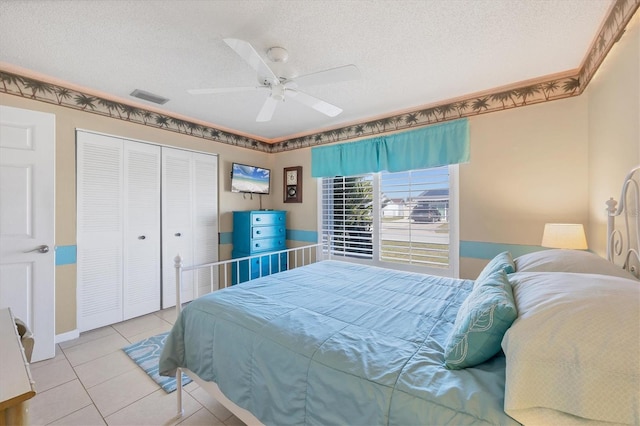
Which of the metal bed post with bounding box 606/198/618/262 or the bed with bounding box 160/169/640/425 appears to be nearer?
the bed with bounding box 160/169/640/425

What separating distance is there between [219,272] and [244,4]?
3.28 m

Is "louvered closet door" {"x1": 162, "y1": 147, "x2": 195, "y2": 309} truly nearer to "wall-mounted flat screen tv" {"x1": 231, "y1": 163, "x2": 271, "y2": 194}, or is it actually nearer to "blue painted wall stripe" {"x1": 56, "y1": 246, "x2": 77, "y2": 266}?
"wall-mounted flat screen tv" {"x1": 231, "y1": 163, "x2": 271, "y2": 194}

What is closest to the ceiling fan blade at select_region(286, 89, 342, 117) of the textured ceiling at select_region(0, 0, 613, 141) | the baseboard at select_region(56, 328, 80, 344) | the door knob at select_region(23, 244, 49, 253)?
the textured ceiling at select_region(0, 0, 613, 141)

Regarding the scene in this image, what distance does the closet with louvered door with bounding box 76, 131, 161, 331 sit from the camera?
2.70m

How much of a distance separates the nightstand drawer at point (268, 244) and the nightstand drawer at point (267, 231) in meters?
0.06

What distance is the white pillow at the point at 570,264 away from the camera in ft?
4.15

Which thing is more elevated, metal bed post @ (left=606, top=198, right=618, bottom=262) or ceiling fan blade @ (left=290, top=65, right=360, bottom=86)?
ceiling fan blade @ (left=290, top=65, right=360, bottom=86)

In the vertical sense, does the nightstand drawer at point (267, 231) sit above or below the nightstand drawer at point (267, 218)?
below

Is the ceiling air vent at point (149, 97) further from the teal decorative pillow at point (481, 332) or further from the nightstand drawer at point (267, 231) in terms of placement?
the teal decorative pillow at point (481, 332)

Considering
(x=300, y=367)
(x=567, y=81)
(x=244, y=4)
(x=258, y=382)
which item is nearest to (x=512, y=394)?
(x=300, y=367)

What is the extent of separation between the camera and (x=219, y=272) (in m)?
3.86

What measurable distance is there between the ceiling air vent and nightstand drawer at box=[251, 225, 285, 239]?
71.2 inches

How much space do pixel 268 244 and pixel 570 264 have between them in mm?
3247

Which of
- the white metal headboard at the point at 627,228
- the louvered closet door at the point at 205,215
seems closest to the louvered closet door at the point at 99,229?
the louvered closet door at the point at 205,215
